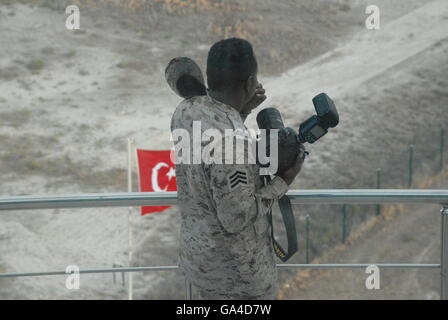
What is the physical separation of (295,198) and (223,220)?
62 centimetres

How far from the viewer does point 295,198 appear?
8.72 feet

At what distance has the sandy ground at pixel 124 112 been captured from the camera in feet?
41.0

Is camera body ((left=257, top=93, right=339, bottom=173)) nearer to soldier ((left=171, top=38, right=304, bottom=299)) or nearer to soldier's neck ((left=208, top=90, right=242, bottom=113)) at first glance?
soldier ((left=171, top=38, right=304, bottom=299))

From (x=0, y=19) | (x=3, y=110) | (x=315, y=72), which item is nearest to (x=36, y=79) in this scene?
(x=3, y=110)

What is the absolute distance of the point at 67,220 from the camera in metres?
13.5

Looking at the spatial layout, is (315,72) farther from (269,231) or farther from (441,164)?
(269,231)

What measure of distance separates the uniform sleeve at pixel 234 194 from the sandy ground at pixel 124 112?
8990mm

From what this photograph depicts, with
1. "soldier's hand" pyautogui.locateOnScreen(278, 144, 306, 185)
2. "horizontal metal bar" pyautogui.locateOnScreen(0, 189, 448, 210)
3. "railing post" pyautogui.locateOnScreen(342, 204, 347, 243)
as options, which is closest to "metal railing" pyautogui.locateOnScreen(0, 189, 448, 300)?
"horizontal metal bar" pyautogui.locateOnScreen(0, 189, 448, 210)

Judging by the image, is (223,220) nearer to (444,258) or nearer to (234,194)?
(234,194)

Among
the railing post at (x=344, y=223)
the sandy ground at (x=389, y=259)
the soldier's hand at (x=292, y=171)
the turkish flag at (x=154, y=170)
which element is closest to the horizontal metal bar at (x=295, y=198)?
the soldier's hand at (x=292, y=171)

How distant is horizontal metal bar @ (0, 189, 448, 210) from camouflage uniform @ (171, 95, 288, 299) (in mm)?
439

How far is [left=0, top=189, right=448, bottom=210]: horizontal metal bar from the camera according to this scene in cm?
268

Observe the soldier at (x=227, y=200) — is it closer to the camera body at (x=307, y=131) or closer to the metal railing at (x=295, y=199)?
the camera body at (x=307, y=131)

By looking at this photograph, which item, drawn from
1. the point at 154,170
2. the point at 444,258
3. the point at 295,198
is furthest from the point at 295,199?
the point at 154,170
